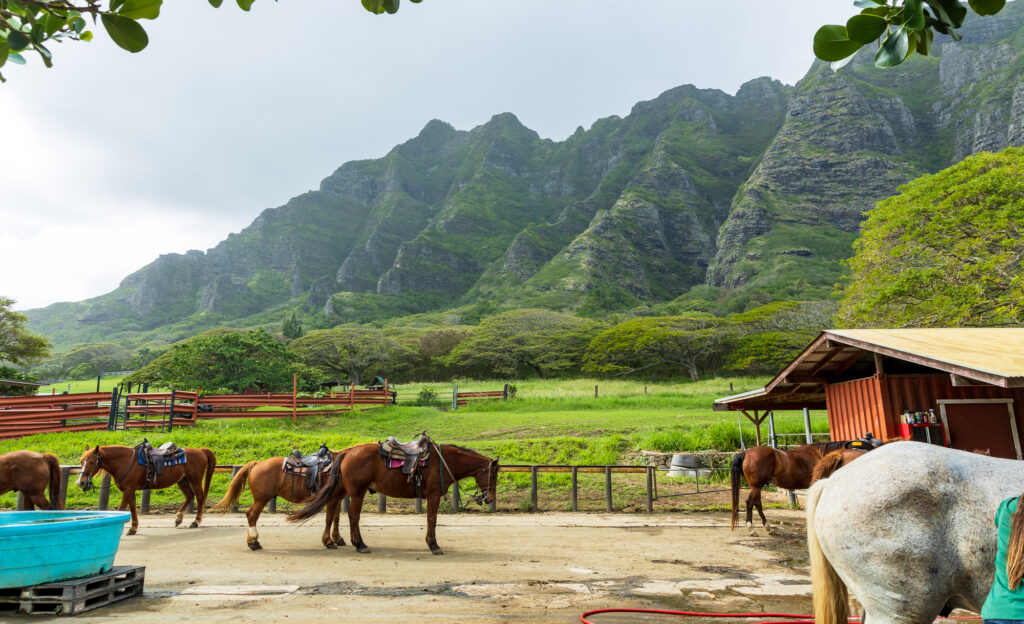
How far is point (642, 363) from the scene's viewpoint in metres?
41.3

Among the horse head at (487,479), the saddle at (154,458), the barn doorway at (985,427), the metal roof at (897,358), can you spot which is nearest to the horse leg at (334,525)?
the horse head at (487,479)

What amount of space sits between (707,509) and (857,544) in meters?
8.64

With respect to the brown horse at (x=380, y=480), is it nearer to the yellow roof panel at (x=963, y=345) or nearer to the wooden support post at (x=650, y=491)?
the wooden support post at (x=650, y=491)

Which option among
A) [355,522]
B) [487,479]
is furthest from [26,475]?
[487,479]

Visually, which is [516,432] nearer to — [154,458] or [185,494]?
[185,494]

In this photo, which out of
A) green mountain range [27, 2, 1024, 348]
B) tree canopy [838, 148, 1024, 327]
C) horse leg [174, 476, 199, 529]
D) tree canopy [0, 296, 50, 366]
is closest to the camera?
horse leg [174, 476, 199, 529]

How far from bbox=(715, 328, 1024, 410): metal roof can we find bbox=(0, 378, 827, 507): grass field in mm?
3648

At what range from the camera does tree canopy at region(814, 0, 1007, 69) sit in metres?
1.29

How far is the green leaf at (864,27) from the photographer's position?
1.29 meters

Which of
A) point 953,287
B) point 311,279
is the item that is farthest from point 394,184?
point 953,287

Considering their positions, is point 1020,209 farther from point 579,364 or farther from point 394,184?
point 394,184

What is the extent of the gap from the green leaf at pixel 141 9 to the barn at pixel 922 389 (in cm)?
819

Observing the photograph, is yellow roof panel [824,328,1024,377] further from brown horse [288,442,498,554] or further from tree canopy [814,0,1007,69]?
brown horse [288,442,498,554]

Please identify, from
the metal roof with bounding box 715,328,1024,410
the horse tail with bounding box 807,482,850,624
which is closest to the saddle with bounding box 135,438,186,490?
the horse tail with bounding box 807,482,850,624
